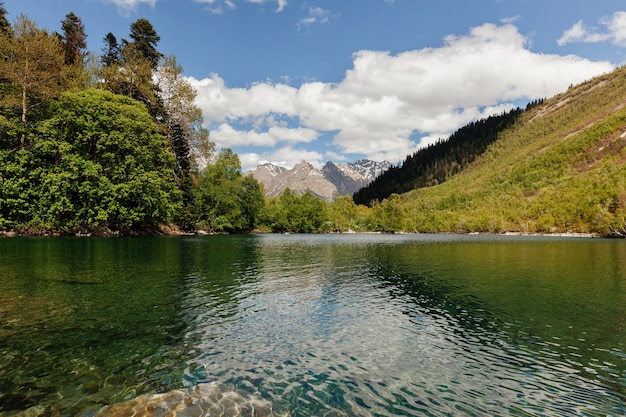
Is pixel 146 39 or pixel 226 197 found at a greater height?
pixel 146 39

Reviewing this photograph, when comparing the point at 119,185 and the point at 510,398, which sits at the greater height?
the point at 119,185

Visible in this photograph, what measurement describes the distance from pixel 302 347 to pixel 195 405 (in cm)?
610

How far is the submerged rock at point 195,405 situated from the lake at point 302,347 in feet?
0.19

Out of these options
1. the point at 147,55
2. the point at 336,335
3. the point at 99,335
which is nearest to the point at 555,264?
the point at 336,335

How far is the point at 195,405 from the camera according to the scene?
995 cm

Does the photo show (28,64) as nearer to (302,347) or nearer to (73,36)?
(73,36)

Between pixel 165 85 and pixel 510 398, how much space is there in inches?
3979

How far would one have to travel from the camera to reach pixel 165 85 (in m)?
92.1

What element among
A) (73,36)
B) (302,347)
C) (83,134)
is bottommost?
(302,347)

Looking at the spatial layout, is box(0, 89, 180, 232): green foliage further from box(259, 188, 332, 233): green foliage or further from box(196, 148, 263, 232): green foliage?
box(259, 188, 332, 233): green foliage

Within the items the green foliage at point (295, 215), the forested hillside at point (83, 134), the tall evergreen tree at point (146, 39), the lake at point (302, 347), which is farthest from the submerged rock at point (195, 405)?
the green foliage at point (295, 215)

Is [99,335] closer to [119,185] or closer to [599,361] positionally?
[599,361]

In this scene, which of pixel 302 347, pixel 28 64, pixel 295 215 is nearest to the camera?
pixel 302 347

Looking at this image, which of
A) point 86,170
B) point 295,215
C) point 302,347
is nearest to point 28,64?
point 86,170
